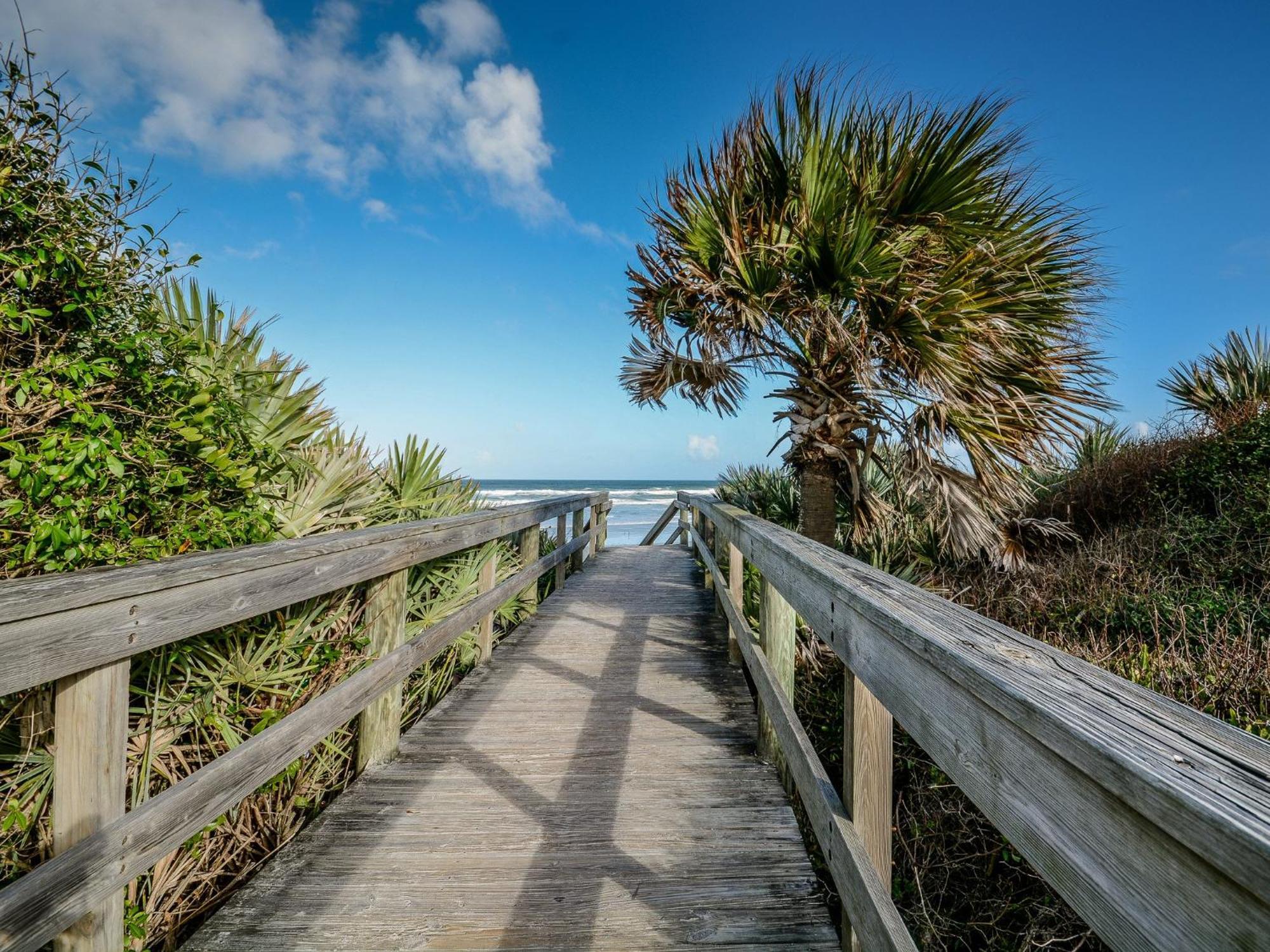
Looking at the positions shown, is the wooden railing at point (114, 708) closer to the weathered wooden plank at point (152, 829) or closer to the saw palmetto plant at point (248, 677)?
the weathered wooden plank at point (152, 829)

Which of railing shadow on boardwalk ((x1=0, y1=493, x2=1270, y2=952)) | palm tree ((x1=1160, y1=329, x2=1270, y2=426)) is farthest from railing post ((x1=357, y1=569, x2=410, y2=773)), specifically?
palm tree ((x1=1160, y1=329, x2=1270, y2=426))

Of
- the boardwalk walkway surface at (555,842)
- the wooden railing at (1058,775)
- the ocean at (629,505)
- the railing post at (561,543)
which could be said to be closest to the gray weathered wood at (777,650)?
the boardwalk walkway surface at (555,842)

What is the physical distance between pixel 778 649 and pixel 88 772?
2.21 meters

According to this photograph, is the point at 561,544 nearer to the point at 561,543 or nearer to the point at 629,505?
the point at 561,543

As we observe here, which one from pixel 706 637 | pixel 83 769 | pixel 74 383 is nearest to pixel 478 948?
pixel 83 769

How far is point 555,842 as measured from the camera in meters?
2.10

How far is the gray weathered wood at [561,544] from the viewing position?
6473 millimetres

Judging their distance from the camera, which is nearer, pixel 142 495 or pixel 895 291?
pixel 142 495

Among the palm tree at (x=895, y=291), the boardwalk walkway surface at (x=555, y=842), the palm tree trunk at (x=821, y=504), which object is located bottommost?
the boardwalk walkway surface at (x=555, y=842)

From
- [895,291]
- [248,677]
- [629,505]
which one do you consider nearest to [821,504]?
[895,291]

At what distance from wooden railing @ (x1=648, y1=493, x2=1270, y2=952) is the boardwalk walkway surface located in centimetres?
57

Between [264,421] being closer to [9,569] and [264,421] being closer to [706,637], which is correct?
[9,569]

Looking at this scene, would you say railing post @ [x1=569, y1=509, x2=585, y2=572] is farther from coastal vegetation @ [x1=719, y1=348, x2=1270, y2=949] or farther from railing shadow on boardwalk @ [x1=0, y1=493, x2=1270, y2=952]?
railing shadow on boardwalk @ [x1=0, y1=493, x2=1270, y2=952]

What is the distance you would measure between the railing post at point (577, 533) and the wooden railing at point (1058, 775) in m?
6.05
